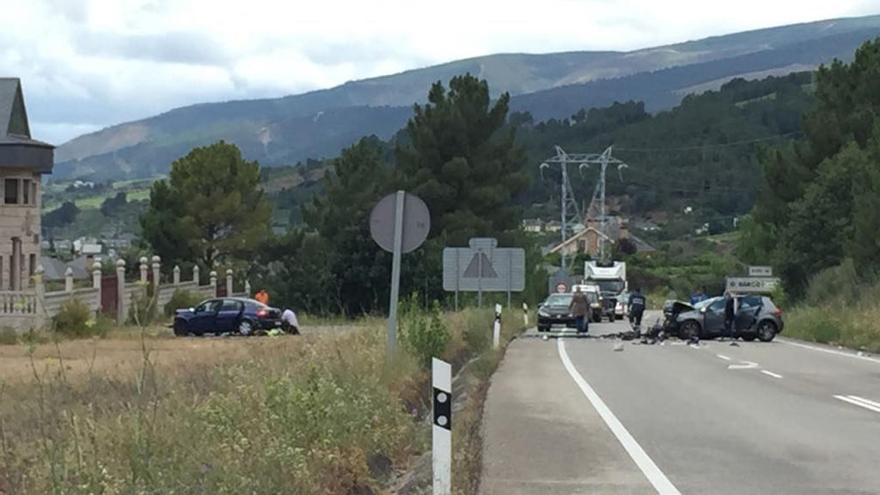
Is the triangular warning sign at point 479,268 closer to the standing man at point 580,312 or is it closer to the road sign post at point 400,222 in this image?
the standing man at point 580,312

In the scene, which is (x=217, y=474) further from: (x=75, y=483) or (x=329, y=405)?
(x=329, y=405)

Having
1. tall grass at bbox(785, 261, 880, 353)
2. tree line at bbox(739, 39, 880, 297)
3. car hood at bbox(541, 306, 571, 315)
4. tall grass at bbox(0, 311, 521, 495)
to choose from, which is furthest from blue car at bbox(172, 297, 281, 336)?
tall grass at bbox(0, 311, 521, 495)

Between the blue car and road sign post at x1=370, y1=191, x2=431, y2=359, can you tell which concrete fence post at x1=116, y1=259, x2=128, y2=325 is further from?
road sign post at x1=370, y1=191, x2=431, y2=359

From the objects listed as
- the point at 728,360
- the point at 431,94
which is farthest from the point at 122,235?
the point at 728,360

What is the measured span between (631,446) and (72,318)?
3555 cm

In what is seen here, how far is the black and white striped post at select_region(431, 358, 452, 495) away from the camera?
9734 mm

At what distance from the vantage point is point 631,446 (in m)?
13.5

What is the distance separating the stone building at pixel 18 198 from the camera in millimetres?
59344

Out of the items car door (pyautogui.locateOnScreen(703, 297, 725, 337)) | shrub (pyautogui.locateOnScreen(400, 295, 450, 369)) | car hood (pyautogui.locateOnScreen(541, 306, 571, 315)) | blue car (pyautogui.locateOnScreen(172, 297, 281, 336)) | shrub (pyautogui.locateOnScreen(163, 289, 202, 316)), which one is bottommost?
shrub (pyautogui.locateOnScreen(163, 289, 202, 316))

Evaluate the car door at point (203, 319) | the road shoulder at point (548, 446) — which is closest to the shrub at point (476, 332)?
the road shoulder at point (548, 446)

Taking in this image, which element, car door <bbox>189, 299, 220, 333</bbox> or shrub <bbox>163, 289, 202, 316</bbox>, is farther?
shrub <bbox>163, 289, 202, 316</bbox>

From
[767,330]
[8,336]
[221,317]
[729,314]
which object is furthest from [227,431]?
[221,317]

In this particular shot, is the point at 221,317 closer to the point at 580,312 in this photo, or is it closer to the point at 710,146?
the point at 580,312

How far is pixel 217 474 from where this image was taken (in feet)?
27.3
